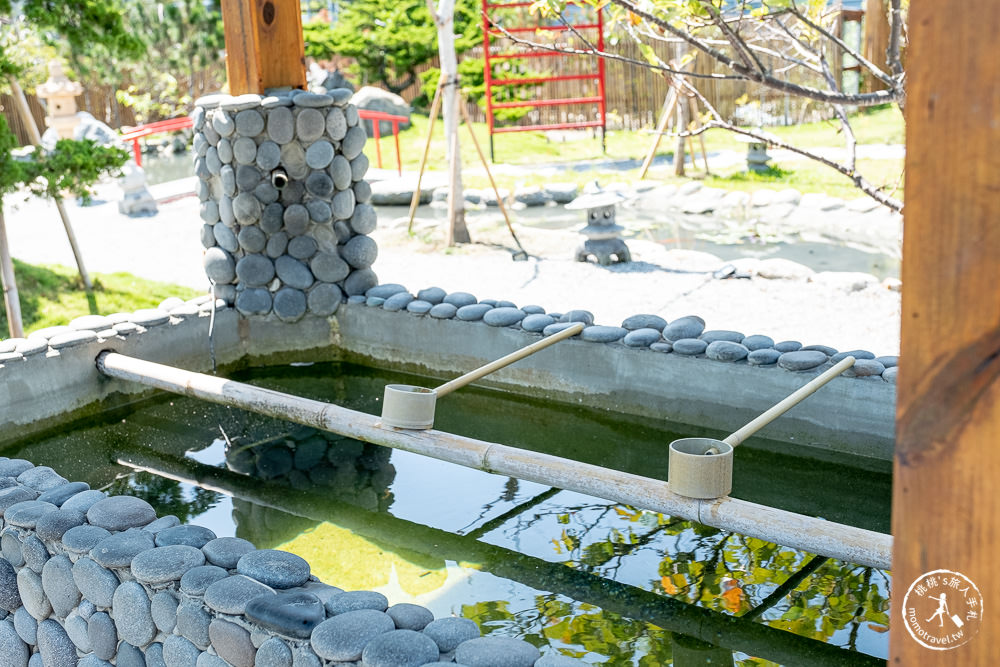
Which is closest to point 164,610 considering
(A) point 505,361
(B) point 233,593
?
(B) point 233,593

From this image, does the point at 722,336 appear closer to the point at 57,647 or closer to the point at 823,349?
the point at 823,349

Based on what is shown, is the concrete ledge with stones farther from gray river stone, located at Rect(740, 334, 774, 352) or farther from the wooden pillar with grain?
gray river stone, located at Rect(740, 334, 774, 352)

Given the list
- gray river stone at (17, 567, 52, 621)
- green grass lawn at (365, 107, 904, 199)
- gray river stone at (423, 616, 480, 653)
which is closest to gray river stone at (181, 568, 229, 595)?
gray river stone at (423, 616, 480, 653)

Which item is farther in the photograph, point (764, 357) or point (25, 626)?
point (764, 357)

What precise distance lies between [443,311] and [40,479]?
2.27 m

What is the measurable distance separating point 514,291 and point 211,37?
10.8m

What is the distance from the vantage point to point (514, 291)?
20.7 ft

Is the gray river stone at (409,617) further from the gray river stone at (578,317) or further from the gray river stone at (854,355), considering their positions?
the gray river stone at (578,317)

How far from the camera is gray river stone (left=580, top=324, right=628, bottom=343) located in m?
4.39

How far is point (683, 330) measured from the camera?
4.30m

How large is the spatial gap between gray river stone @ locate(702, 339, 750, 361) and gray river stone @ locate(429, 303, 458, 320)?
1329mm

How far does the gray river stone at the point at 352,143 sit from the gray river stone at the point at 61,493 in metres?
2.69

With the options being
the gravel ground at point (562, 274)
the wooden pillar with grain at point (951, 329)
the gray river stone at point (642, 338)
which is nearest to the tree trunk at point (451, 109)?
the gravel ground at point (562, 274)

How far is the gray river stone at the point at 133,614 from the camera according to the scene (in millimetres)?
2428
